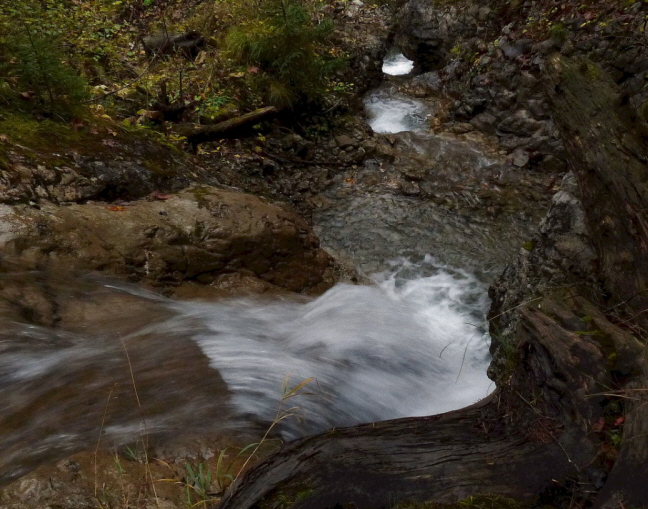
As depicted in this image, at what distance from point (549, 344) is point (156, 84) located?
691 cm

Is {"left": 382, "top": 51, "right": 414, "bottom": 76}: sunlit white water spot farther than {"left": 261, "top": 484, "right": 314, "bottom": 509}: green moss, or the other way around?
{"left": 382, "top": 51, "right": 414, "bottom": 76}: sunlit white water spot

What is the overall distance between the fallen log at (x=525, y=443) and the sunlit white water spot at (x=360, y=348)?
629mm

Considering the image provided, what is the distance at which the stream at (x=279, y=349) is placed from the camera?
8.83 ft

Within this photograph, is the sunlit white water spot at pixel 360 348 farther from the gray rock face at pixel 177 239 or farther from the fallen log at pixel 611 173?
the fallen log at pixel 611 173

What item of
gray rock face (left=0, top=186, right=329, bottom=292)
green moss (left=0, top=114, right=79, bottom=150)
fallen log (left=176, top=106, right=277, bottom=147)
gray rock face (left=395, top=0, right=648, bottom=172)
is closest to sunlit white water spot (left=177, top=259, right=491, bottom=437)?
gray rock face (left=0, top=186, right=329, bottom=292)

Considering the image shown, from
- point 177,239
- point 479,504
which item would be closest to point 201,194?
point 177,239

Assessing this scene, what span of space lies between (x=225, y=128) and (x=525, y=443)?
20.2 ft

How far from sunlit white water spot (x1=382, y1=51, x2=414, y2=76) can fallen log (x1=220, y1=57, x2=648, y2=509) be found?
1098 cm

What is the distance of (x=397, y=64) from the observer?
13.4m

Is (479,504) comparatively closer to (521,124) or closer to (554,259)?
(554,259)

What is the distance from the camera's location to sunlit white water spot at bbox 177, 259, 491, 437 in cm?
322

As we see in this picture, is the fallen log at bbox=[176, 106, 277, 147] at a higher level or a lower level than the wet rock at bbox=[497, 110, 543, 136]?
lower

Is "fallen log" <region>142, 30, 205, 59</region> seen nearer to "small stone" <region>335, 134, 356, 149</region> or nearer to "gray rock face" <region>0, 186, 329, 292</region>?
"small stone" <region>335, 134, 356, 149</region>

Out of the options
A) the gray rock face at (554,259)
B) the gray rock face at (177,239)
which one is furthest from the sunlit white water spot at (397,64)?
the gray rock face at (554,259)
